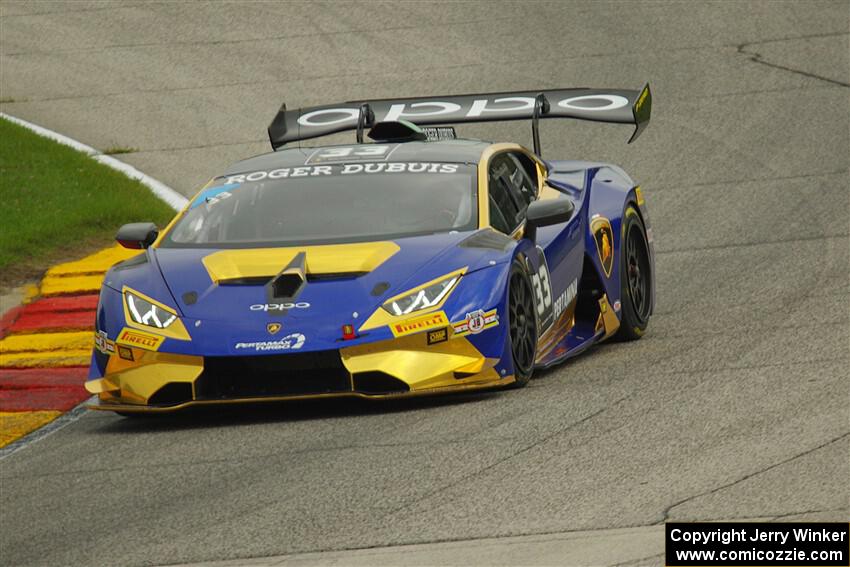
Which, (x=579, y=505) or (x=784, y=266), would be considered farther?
(x=784, y=266)

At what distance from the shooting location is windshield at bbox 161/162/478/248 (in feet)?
29.6

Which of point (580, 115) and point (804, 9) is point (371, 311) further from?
point (804, 9)

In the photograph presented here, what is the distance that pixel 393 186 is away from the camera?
9.33 metres

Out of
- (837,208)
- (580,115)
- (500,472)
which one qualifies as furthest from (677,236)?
(500,472)

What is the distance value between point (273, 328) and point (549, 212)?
1.69 m

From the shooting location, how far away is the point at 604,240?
10148mm

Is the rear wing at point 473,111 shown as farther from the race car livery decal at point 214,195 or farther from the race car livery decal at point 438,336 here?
the race car livery decal at point 438,336

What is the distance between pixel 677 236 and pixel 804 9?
28.3ft

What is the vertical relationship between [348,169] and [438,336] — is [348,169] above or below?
above

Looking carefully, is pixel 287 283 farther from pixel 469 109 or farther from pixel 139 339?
pixel 469 109

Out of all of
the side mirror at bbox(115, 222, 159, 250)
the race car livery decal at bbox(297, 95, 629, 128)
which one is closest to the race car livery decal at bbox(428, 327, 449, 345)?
the side mirror at bbox(115, 222, 159, 250)

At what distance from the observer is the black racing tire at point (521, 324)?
27.9 ft

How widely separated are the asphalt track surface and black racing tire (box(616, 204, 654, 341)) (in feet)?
0.62

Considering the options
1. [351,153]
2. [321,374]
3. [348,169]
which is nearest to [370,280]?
[321,374]
